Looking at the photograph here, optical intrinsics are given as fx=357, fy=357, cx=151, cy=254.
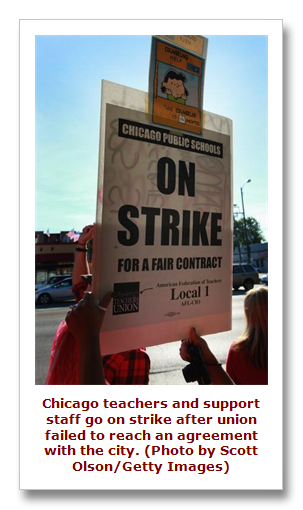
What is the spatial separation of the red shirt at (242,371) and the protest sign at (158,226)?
1.38 ft

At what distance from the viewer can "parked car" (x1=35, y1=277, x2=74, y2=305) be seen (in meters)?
15.7

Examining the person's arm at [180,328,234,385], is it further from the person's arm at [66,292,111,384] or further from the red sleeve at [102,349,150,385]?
the person's arm at [66,292,111,384]

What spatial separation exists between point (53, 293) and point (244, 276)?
9454 mm

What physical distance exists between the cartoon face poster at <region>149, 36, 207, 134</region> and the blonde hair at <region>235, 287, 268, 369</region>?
1.03m

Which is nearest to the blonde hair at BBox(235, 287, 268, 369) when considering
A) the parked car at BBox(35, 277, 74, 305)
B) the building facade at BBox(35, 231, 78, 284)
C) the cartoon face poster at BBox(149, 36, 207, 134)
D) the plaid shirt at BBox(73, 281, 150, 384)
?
the plaid shirt at BBox(73, 281, 150, 384)

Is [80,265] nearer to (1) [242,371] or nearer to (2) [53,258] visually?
(1) [242,371]

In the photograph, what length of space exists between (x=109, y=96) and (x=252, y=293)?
137 centimetres

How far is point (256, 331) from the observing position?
1959 mm

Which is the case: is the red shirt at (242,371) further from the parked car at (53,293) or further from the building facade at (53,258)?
the building facade at (53,258)

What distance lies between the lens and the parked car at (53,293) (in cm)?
1568

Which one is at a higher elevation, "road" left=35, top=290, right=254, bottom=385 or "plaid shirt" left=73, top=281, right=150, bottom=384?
"plaid shirt" left=73, top=281, right=150, bottom=384

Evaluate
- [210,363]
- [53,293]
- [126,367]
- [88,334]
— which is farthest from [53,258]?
[88,334]

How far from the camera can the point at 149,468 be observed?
1.55 meters

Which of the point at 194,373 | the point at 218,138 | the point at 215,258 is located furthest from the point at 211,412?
the point at 218,138
